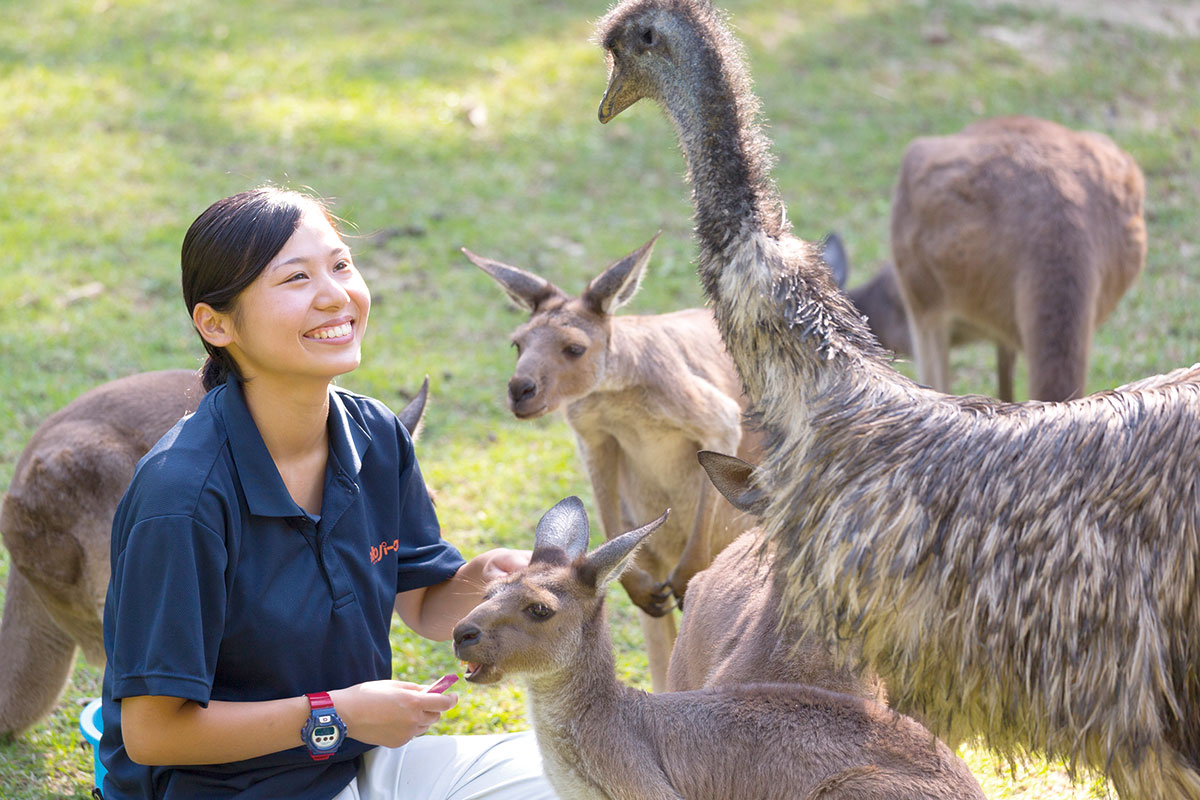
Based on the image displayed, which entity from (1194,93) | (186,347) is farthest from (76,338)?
(1194,93)

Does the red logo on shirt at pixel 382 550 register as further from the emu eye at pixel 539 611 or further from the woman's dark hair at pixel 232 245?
the woman's dark hair at pixel 232 245

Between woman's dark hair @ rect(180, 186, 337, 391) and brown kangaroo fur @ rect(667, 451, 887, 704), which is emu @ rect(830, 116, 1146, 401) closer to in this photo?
brown kangaroo fur @ rect(667, 451, 887, 704)

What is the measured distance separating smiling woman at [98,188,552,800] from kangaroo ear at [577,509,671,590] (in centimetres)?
36

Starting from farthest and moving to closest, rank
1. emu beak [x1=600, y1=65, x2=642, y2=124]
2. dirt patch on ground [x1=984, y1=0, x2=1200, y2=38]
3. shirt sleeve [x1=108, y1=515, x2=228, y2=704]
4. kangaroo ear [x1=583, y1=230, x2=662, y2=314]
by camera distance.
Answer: dirt patch on ground [x1=984, y1=0, x2=1200, y2=38] < kangaroo ear [x1=583, y1=230, x2=662, y2=314] < emu beak [x1=600, y1=65, x2=642, y2=124] < shirt sleeve [x1=108, y1=515, x2=228, y2=704]

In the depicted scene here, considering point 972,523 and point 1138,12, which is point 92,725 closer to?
point 972,523

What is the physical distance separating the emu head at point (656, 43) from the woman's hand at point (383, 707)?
4.47 feet

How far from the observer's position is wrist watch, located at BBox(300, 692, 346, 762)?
7.33ft

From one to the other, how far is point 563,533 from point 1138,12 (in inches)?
374

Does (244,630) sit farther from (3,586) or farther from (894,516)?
(3,586)

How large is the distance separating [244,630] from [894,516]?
1.17 metres

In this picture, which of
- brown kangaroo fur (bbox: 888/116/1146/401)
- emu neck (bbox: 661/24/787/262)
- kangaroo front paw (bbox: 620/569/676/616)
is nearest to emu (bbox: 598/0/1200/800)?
emu neck (bbox: 661/24/787/262)

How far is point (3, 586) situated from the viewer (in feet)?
13.7

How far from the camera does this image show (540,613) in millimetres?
2387

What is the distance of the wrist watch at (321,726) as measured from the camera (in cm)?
223
